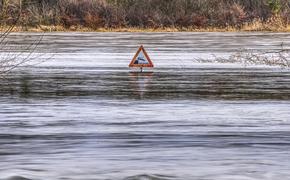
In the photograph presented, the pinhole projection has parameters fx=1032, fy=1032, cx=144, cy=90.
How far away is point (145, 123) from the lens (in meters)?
16.4

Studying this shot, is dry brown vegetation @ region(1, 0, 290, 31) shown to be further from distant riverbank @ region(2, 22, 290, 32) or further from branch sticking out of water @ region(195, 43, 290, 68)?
branch sticking out of water @ region(195, 43, 290, 68)

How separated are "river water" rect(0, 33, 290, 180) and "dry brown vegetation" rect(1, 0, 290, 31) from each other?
Result: 42.2 m

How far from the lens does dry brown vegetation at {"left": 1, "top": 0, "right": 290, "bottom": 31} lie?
73688 mm

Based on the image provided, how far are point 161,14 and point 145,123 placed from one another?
61.2 meters

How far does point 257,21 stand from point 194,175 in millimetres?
62755

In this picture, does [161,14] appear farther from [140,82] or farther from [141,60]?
[140,82]

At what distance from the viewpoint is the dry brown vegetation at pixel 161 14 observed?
73688mm

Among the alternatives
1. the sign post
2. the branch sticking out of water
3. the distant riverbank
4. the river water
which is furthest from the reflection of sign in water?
the distant riverbank

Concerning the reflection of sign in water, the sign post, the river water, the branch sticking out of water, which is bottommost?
the branch sticking out of water

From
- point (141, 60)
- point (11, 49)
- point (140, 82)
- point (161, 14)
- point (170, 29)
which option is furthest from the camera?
point (161, 14)

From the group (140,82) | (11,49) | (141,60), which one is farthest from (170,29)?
(140,82)

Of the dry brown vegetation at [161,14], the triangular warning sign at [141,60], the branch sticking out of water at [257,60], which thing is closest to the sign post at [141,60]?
the triangular warning sign at [141,60]

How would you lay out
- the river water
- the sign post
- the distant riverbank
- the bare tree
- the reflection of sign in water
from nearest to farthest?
the river water → the bare tree → the reflection of sign in water → the sign post → the distant riverbank

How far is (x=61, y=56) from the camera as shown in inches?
1519
